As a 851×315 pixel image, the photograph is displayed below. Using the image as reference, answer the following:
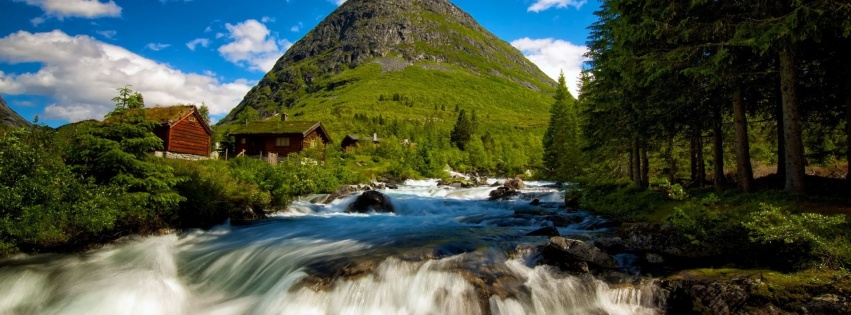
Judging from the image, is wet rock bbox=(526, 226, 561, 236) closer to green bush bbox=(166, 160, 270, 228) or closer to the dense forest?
the dense forest

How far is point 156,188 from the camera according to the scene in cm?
1255

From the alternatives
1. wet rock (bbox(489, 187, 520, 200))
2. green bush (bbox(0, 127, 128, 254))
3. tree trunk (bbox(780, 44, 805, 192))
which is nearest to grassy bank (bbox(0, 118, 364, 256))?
→ green bush (bbox(0, 127, 128, 254))

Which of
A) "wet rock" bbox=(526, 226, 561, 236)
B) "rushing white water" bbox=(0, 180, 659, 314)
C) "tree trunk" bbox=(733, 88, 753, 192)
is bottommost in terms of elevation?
"rushing white water" bbox=(0, 180, 659, 314)

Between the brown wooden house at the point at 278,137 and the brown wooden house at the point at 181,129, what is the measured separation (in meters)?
10.4

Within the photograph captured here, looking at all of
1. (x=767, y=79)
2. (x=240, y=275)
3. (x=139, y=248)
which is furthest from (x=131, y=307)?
(x=767, y=79)

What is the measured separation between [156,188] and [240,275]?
14.9ft

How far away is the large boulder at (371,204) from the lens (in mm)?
22680

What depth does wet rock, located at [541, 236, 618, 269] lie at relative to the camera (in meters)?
9.55

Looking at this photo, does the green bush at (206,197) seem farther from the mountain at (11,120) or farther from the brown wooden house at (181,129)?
the brown wooden house at (181,129)

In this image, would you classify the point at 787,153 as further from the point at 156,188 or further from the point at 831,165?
the point at 156,188

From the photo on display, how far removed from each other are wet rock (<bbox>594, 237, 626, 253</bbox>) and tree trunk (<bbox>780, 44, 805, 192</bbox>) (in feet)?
16.7

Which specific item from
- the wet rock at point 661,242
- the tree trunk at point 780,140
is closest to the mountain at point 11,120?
the wet rock at point 661,242

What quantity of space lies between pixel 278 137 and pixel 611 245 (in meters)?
45.7

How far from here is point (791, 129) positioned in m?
11.1
